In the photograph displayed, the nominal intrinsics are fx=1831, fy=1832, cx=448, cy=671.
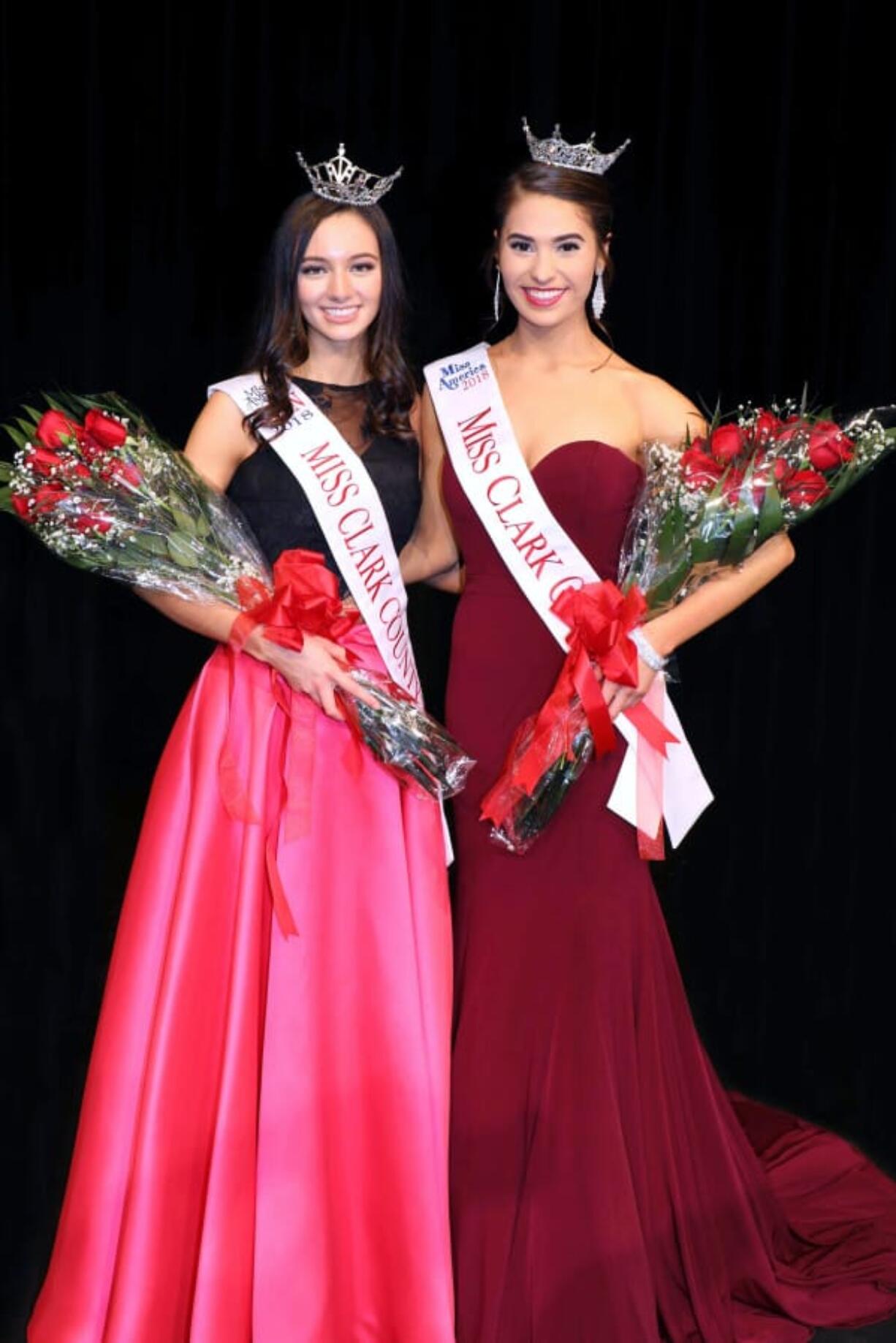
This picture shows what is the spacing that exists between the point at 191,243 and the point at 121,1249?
65.8 inches

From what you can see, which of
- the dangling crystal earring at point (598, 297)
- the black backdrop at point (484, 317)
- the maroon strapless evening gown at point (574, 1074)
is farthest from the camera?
the black backdrop at point (484, 317)

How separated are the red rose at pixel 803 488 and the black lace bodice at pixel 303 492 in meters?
0.57

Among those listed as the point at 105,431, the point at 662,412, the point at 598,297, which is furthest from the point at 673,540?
the point at 105,431

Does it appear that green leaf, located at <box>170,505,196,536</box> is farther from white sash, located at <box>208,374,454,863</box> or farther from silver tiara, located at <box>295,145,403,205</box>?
silver tiara, located at <box>295,145,403,205</box>

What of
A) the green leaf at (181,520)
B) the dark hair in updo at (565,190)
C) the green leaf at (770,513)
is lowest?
the green leaf at (181,520)

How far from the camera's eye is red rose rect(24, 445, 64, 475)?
2387mm

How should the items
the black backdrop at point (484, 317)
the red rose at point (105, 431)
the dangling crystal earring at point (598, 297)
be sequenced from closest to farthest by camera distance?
the red rose at point (105, 431)
the dangling crystal earring at point (598, 297)
the black backdrop at point (484, 317)

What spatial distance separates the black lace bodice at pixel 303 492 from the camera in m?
2.56

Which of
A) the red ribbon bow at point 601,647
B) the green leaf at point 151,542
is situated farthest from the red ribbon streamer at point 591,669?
the green leaf at point 151,542

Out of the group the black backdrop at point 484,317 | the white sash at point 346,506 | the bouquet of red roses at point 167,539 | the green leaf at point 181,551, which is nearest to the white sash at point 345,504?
the white sash at point 346,506

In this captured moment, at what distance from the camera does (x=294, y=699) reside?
246 cm

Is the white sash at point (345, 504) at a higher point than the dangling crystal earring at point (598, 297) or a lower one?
lower

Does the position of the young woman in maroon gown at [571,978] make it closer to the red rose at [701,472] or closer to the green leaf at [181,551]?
the red rose at [701,472]

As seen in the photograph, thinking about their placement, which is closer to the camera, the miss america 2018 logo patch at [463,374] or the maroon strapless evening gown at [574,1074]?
the maroon strapless evening gown at [574,1074]
